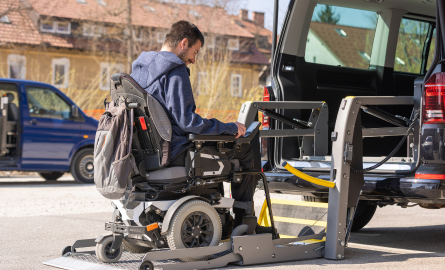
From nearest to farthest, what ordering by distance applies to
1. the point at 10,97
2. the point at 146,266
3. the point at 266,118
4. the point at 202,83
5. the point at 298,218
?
the point at 146,266
the point at 298,218
the point at 266,118
the point at 10,97
the point at 202,83

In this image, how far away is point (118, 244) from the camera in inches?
163

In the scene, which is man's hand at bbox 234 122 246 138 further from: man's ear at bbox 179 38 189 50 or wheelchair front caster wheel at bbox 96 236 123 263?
wheelchair front caster wheel at bbox 96 236 123 263

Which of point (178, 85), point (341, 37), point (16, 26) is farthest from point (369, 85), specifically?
point (16, 26)

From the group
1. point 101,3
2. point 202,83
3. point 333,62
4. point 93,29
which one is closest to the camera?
point 333,62

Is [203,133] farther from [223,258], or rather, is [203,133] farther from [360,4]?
[360,4]

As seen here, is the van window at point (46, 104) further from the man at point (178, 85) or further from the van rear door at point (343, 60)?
the man at point (178, 85)

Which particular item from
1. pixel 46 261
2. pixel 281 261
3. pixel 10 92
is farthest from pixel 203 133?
pixel 10 92

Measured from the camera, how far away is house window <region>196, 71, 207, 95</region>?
18719 millimetres

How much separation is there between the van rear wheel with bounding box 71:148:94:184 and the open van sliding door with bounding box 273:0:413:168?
709 centimetres

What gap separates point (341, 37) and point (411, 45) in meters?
1.17

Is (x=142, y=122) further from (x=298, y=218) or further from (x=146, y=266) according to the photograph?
(x=298, y=218)

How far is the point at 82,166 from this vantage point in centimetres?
1230

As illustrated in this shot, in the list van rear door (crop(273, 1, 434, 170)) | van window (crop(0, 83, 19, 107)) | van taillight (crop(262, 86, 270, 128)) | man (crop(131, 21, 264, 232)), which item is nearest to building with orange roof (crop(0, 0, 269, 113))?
van window (crop(0, 83, 19, 107))

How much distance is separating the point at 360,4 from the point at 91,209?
4.48 m
